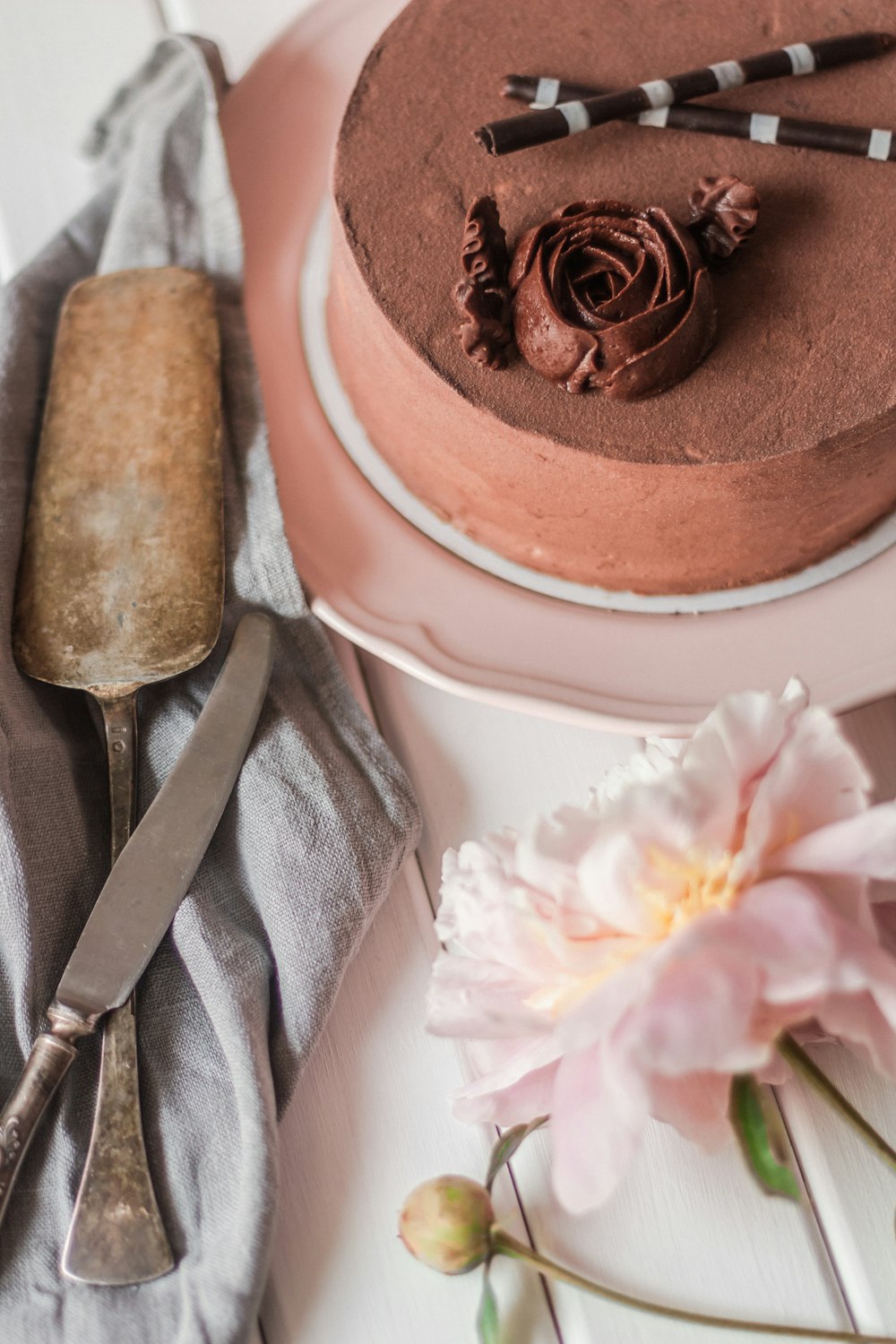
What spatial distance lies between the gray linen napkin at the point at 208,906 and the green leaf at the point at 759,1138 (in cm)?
38

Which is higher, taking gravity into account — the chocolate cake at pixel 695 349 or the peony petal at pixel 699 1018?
the chocolate cake at pixel 695 349

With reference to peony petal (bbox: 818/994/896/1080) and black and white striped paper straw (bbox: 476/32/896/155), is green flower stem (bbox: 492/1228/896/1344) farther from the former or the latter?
black and white striped paper straw (bbox: 476/32/896/155)

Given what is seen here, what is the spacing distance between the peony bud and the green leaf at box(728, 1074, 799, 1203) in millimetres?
227

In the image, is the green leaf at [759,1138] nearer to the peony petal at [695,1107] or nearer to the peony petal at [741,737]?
the peony petal at [695,1107]

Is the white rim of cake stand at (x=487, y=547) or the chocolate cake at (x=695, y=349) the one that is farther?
the white rim of cake stand at (x=487, y=547)

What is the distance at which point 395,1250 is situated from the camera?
3.14 ft

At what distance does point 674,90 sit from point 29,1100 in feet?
3.51

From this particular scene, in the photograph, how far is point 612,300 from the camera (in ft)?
3.08

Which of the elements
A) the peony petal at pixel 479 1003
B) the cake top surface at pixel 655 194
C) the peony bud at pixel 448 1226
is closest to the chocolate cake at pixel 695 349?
the cake top surface at pixel 655 194

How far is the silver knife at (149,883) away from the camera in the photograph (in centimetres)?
92

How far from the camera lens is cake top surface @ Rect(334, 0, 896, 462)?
38.2 inches

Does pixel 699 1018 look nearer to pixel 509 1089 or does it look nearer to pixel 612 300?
pixel 509 1089

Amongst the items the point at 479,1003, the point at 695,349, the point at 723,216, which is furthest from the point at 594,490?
the point at 479,1003

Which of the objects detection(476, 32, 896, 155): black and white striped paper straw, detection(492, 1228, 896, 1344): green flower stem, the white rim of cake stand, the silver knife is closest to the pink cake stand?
the white rim of cake stand
